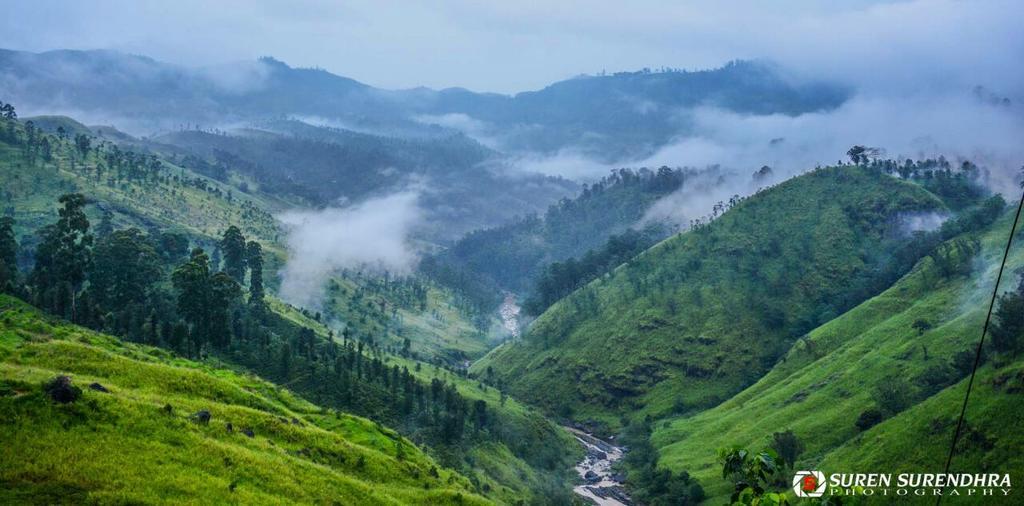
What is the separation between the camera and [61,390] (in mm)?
58688

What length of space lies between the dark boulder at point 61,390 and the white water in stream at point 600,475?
357ft

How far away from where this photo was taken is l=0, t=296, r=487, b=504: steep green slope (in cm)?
5131

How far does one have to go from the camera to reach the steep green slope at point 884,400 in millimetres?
107500

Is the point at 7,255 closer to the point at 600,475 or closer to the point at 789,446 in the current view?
the point at 600,475

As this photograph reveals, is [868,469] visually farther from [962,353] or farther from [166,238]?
[166,238]

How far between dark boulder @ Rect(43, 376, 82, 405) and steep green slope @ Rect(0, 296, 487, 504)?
67 centimetres

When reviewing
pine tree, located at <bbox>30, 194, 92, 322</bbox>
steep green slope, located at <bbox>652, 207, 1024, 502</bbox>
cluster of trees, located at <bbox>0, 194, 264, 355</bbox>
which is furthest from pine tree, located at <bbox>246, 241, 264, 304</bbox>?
steep green slope, located at <bbox>652, 207, 1024, 502</bbox>

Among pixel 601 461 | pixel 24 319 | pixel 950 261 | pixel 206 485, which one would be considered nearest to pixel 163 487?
pixel 206 485

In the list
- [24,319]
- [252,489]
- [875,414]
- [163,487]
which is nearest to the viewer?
[163,487]

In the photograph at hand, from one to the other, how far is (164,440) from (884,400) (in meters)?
126

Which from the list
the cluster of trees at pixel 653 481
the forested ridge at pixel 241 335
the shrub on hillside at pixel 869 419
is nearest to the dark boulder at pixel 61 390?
the forested ridge at pixel 241 335

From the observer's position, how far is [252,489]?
59562 mm

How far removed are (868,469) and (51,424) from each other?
11240cm

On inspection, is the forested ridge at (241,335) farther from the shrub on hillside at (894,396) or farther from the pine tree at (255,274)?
the shrub on hillside at (894,396)
